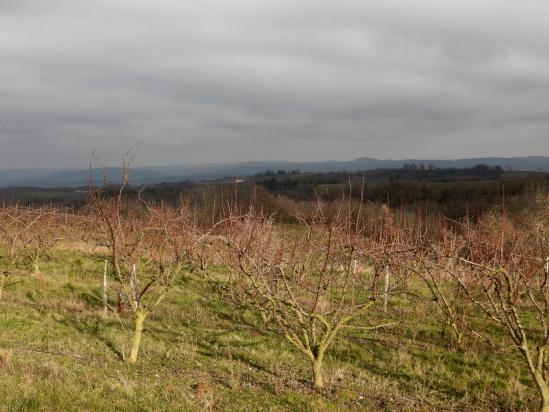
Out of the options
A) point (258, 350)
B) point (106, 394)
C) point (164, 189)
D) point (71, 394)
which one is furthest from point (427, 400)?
point (164, 189)

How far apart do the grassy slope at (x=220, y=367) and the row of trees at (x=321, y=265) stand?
1.87ft

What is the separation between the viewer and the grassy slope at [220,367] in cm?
676

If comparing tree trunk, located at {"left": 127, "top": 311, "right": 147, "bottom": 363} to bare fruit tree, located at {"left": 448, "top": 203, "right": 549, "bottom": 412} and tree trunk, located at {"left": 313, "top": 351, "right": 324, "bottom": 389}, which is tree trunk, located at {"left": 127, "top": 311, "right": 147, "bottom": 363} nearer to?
tree trunk, located at {"left": 313, "top": 351, "right": 324, "bottom": 389}

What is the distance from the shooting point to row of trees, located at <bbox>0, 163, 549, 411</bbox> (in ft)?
22.9

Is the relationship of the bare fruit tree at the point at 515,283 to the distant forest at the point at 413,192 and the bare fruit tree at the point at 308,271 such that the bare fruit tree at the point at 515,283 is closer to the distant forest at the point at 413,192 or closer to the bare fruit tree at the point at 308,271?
the bare fruit tree at the point at 308,271

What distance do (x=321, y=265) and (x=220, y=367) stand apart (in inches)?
302

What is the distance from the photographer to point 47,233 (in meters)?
20.8

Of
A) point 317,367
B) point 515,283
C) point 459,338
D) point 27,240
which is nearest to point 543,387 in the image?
point 515,283

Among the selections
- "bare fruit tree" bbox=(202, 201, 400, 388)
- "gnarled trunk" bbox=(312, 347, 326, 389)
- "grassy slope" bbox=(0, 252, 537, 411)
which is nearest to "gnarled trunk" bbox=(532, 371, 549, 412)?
"grassy slope" bbox=(0, 252, 537, 411)

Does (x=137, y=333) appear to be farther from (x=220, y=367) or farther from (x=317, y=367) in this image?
(x=317, y=367)

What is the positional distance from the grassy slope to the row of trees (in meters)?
0.57

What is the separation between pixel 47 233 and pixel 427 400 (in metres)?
18.8

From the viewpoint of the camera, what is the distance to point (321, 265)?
15.8m

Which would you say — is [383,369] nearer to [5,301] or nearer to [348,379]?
[348,379]
